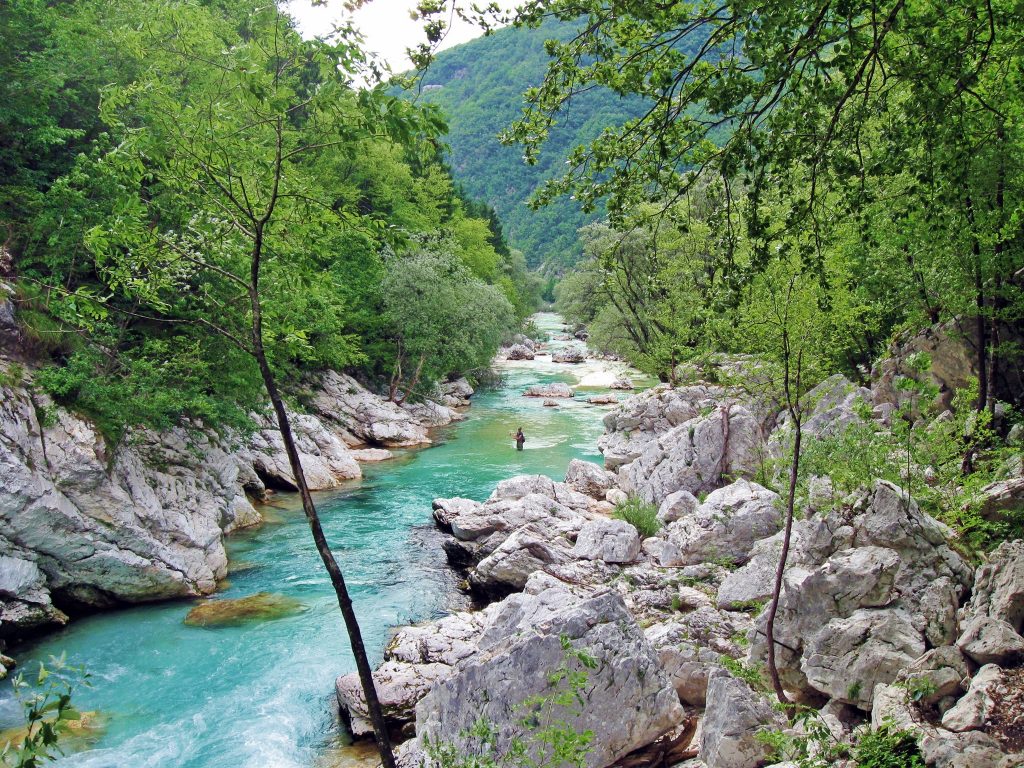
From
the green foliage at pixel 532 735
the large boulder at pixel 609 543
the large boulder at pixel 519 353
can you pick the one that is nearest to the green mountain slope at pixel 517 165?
the large boulder at pixel 519 353

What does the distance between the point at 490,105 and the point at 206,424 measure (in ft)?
620

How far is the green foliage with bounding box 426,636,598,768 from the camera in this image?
6.26 m

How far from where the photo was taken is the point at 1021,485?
899cm

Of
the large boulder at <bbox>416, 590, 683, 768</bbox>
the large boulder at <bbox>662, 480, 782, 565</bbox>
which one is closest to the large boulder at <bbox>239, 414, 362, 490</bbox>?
the large boulder at <bbox>662, 480, 782, 565</bbox>

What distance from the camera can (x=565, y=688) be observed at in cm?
799

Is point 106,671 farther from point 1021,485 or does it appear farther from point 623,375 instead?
point 623,375

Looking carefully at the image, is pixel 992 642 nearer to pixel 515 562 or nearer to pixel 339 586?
pixel 339 586

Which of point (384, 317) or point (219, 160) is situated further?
point (384, 317)

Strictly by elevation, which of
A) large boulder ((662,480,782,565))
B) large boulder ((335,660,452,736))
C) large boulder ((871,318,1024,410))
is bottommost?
large boulder ((662,480,782,565))

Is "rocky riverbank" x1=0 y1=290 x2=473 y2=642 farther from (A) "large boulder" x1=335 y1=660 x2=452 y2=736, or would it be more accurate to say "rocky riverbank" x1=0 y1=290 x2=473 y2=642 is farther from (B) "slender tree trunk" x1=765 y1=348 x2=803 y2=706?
(B) "slender tree trunk" x1=765 y1=348 x2=803 y2=706

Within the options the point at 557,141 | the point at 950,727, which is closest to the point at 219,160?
the point at 950,727

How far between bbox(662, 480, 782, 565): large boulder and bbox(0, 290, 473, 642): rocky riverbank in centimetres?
1035

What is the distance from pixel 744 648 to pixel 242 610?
9.87 meters

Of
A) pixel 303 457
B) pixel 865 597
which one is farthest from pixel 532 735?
pixel 303 457
